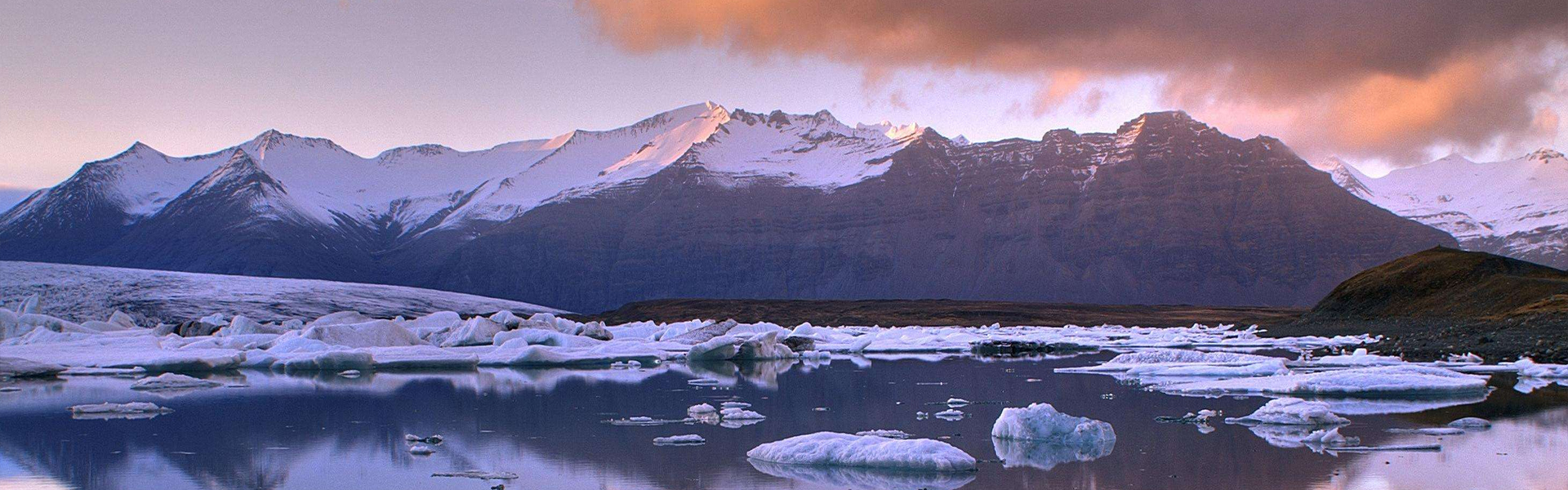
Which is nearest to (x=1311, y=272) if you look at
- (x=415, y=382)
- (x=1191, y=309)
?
(x=1191, y=309)

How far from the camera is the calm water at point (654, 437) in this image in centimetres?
1275

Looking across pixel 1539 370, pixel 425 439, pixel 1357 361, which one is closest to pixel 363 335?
pixel 425 439

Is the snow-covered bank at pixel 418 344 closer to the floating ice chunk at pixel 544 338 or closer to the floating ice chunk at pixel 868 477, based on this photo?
the floating ice chunk at pixel 544 338

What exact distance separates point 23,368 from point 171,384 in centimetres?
606

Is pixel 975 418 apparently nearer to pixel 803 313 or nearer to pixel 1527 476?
pixel 1527 476

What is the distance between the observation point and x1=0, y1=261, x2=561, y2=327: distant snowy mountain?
2692 inches

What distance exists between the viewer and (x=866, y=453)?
13.1 meters

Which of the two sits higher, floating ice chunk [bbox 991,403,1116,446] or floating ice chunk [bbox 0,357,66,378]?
floating ice chunk [bbox 0,357,66,378]

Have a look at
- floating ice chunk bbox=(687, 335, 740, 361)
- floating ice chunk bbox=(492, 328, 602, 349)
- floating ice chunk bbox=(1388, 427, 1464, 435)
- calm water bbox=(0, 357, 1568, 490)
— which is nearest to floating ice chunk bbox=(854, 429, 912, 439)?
calm water bbox=(0, 357, 1568, 490)

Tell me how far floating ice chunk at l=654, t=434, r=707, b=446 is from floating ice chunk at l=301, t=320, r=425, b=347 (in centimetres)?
2465

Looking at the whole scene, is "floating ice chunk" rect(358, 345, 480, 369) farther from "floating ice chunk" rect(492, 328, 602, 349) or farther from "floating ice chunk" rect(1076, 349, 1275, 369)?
"floating ice chunk" rect(1076, 349, 1275, 369)

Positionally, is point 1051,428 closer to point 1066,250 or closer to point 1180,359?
point 1180,359

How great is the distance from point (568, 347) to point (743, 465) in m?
29.0

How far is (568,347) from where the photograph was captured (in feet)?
137
